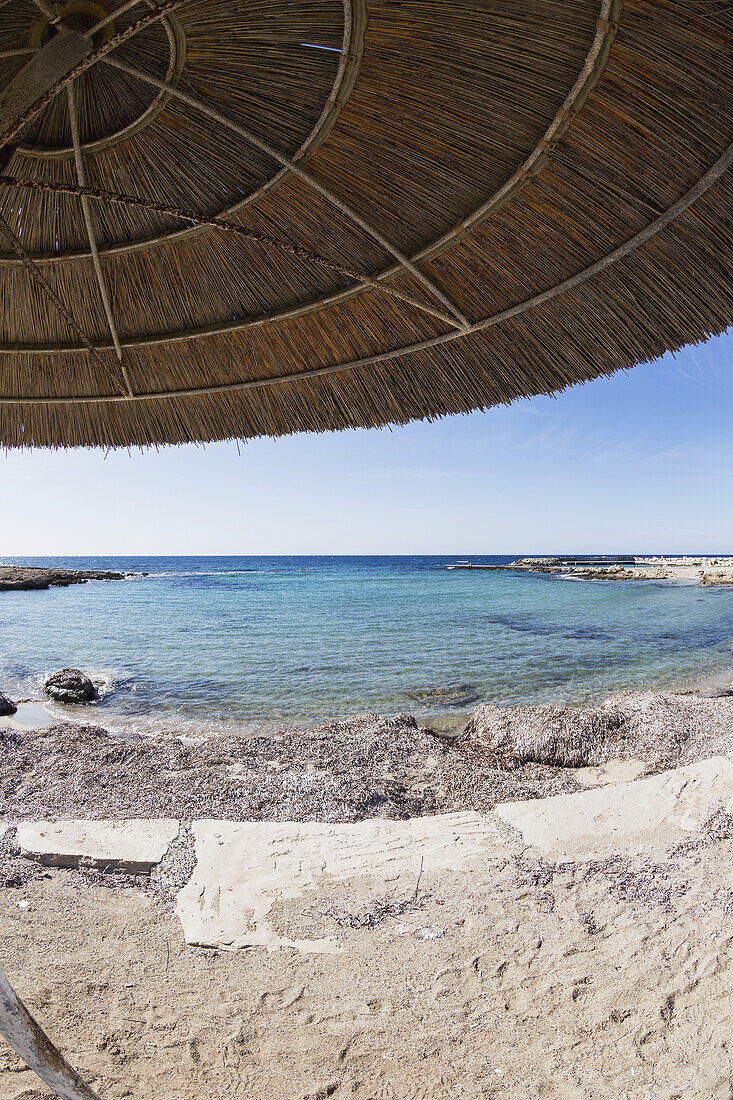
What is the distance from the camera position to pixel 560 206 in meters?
1.95

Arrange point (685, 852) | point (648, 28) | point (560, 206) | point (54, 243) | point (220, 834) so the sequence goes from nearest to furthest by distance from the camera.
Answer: point (648, 28)
point (560, 206)
point (54, 243)
point (685, 852)
point (220, 834)

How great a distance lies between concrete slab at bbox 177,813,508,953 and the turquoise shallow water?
4.27 m

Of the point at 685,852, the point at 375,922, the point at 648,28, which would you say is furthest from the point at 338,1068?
the point at 648,28

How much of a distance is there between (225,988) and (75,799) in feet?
10.2

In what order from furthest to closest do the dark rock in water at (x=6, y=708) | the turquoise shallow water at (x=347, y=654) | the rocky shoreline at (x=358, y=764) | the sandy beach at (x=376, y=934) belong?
1. the turquoise shallow water at (x=347, y=654)
2. the dark rock in water at (x=6, y=708)
3. the rocky shoreline at (x=358, y=764)
4. the sandy beach at (x=376, y=934)

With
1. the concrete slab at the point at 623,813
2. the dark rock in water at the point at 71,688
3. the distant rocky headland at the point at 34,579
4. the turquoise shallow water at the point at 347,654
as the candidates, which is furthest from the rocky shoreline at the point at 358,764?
the distant rocky headland at the point at 34,579

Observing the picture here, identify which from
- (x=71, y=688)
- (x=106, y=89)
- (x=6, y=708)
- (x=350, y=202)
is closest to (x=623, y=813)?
(x=350, y=202)

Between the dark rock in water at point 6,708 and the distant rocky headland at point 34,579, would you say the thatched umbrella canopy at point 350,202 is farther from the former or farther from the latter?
the distant rocky headland at point 34,579

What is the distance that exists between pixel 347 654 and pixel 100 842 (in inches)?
384

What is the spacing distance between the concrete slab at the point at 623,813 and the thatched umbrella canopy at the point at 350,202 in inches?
119

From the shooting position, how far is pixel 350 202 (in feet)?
7.09

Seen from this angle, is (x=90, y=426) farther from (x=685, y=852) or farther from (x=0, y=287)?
(x=685, y=852)

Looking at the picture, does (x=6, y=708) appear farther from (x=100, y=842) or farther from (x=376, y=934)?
(x=376, y=934)

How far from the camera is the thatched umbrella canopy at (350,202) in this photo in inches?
63.1
